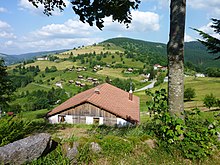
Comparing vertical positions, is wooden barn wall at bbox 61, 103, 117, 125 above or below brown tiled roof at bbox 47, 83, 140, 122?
below

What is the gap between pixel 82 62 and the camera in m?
190

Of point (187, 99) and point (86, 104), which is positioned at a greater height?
point (86, 104)

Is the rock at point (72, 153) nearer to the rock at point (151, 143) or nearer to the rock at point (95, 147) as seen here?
the rock at point (95, 147)

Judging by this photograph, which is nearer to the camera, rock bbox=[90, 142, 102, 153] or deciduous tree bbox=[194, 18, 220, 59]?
rock bbox=[90, 142, 102, 153]

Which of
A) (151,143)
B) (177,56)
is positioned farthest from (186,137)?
(177,56)

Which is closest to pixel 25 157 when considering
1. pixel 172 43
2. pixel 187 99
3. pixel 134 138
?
pixel 134 138

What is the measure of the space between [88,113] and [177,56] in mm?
29320

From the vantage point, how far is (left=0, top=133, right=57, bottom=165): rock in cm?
371

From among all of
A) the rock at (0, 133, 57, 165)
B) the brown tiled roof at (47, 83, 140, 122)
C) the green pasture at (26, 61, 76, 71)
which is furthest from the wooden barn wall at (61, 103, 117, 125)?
the green pasture at (26, 61, 76, 71)

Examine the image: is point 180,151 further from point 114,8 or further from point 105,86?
point 105,86

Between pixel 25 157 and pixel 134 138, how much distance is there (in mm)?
2336

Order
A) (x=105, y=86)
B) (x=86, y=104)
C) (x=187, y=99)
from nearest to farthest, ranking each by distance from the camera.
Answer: (x=86, y=104)
(x=105, y=86)
(x=187, y=99)

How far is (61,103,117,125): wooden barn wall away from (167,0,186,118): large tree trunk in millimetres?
27258

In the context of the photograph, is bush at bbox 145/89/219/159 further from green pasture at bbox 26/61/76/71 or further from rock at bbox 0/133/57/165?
green pasture at bbox 26/61/76/71
